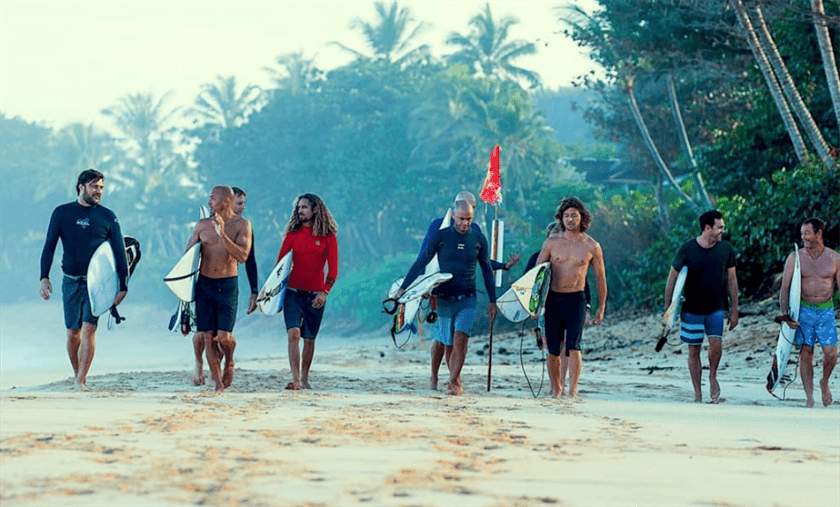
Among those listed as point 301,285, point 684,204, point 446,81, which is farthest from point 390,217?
point 301,285

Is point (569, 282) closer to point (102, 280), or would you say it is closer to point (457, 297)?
point (457, 297)

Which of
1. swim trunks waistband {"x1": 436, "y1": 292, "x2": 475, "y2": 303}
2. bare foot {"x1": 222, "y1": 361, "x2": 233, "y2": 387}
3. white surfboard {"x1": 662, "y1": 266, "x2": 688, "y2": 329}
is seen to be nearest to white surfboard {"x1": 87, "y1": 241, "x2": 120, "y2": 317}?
bare foot {"x1": 222, "y1": 361, "x2": 233, "y2": 387}

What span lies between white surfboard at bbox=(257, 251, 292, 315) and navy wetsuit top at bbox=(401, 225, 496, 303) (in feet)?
3.36

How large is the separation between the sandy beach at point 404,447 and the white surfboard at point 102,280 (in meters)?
0.70

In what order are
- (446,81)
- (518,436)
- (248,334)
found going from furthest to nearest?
(446,81)
(248,334)
(518,436)

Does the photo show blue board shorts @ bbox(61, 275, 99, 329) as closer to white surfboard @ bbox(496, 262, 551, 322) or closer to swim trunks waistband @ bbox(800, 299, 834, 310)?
white surfboard @ bbox(496, 262, 551, 322)

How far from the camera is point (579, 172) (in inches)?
1847

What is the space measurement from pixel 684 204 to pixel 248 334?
21.5m

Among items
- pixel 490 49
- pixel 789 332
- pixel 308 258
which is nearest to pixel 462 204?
pixel 308 258

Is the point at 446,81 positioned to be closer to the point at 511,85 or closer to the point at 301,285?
→ the point at 511,85

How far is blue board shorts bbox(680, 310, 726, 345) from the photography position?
9.90 meters

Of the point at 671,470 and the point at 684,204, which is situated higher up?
the point at 684,204

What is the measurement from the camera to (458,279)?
385 inches

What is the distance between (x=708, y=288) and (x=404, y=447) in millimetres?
4574
